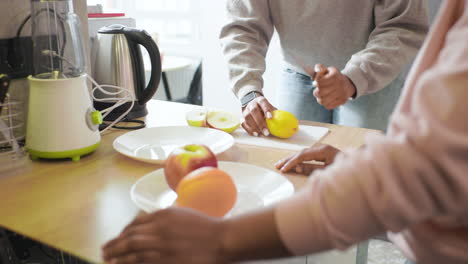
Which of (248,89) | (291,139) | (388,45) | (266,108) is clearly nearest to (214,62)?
(248,89)

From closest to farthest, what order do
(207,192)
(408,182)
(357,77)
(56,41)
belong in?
(408,182) < (207,192) < (56,41) < (357,77)

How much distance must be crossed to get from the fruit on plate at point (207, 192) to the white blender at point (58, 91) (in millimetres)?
384

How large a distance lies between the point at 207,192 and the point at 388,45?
39.7 inches

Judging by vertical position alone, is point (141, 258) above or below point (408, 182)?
below

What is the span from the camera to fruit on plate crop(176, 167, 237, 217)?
696 millimetres

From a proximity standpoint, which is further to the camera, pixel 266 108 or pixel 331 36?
Result: pixel 331 36

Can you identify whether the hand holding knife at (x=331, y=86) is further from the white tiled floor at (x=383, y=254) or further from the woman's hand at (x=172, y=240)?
the white tiled floor at (x=383, y=254)

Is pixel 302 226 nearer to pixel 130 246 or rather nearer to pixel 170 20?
pixel 130 246

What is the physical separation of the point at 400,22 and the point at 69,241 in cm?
127

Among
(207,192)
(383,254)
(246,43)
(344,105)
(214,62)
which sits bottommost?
(383,254)

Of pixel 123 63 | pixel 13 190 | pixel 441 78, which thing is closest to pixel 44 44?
pixel 123 63

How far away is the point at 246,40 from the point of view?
5.35ft

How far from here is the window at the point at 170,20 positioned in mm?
4406

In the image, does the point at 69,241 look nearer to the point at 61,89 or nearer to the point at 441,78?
the point at 61,89
